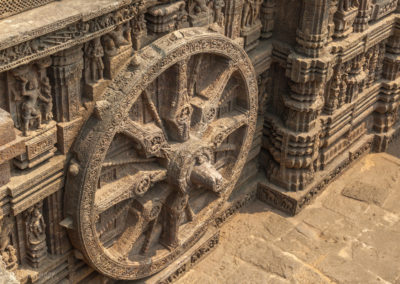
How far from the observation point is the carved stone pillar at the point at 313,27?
7.19 meters

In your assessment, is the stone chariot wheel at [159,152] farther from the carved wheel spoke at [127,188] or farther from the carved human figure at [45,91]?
the carved human figure at [45,91]

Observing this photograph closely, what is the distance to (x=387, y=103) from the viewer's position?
9.33 metres

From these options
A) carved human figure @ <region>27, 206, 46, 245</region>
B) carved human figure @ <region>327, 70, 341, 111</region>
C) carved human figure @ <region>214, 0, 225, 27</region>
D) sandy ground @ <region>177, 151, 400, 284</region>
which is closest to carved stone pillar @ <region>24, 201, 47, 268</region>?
carved human figure @ <region>27, 206, 46, 245</region>

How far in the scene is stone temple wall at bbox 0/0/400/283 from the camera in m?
5.12

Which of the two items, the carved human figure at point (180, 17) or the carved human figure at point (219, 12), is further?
the carved human figure at point (219, 12)

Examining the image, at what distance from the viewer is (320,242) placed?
772cm

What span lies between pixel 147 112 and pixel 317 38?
2.20m

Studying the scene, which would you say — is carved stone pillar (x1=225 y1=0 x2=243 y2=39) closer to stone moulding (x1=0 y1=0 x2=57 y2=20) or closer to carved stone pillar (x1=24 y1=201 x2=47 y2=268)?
stone moulding (x1=0 y1=0 x2=57 y2=20)

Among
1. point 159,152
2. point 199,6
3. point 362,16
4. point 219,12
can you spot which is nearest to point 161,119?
point 159,152

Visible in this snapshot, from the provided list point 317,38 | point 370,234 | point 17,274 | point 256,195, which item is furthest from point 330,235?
point 17,274

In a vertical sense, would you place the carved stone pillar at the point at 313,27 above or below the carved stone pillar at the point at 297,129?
above

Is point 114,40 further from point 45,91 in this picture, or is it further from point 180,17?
point 180,17

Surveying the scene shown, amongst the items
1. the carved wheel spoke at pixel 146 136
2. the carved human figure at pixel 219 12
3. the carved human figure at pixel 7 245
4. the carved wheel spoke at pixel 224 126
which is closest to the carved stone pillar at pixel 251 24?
the carved human figure at pixel 219 12

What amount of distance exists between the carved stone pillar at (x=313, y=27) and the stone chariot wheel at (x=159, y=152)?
73 cm
